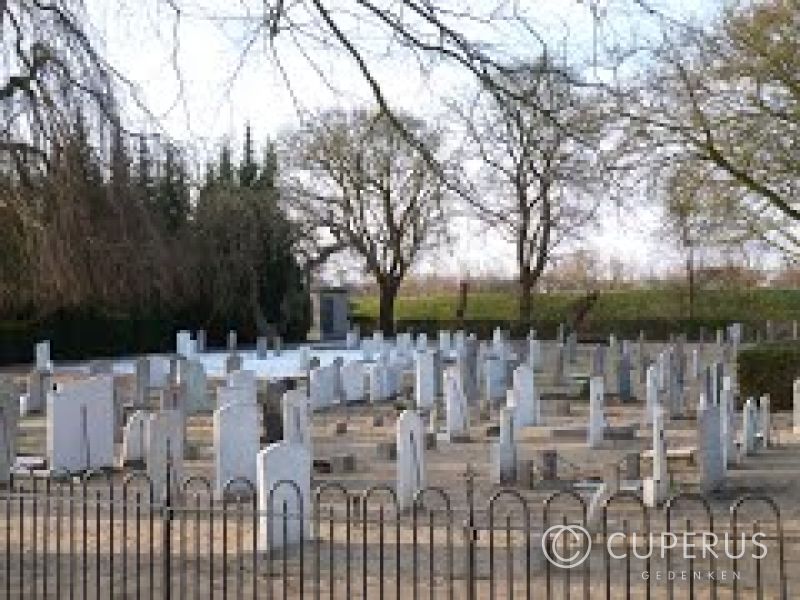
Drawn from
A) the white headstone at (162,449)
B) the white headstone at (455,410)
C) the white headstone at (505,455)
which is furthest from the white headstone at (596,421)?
the white headstone at (162,449)

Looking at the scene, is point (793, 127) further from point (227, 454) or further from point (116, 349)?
point (116, 349)

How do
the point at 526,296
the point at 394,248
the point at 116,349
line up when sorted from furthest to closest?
the point at 526,296 < the point at 394,248 < the point at 116,349

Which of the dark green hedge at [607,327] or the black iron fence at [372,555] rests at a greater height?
the dark green hedge at [607,327]

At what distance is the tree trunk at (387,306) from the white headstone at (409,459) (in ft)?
120

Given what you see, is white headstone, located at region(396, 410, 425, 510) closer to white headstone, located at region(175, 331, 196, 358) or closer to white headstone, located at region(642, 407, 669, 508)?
white headstone, located at region(642, 407, 669, 508)

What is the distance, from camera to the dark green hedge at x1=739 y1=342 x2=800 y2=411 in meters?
20.6

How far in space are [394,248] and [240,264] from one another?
1392 centimetres

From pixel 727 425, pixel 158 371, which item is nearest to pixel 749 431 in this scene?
pixel 727 425

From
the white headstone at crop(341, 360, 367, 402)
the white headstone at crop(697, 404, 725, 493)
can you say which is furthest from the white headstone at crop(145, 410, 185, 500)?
the white headstone at crop(341, 360, 367, 402)

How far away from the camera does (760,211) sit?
76.7ft

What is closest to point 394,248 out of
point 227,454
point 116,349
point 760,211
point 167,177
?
point 116,349

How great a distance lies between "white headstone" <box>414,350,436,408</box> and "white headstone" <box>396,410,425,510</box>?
10044mm
